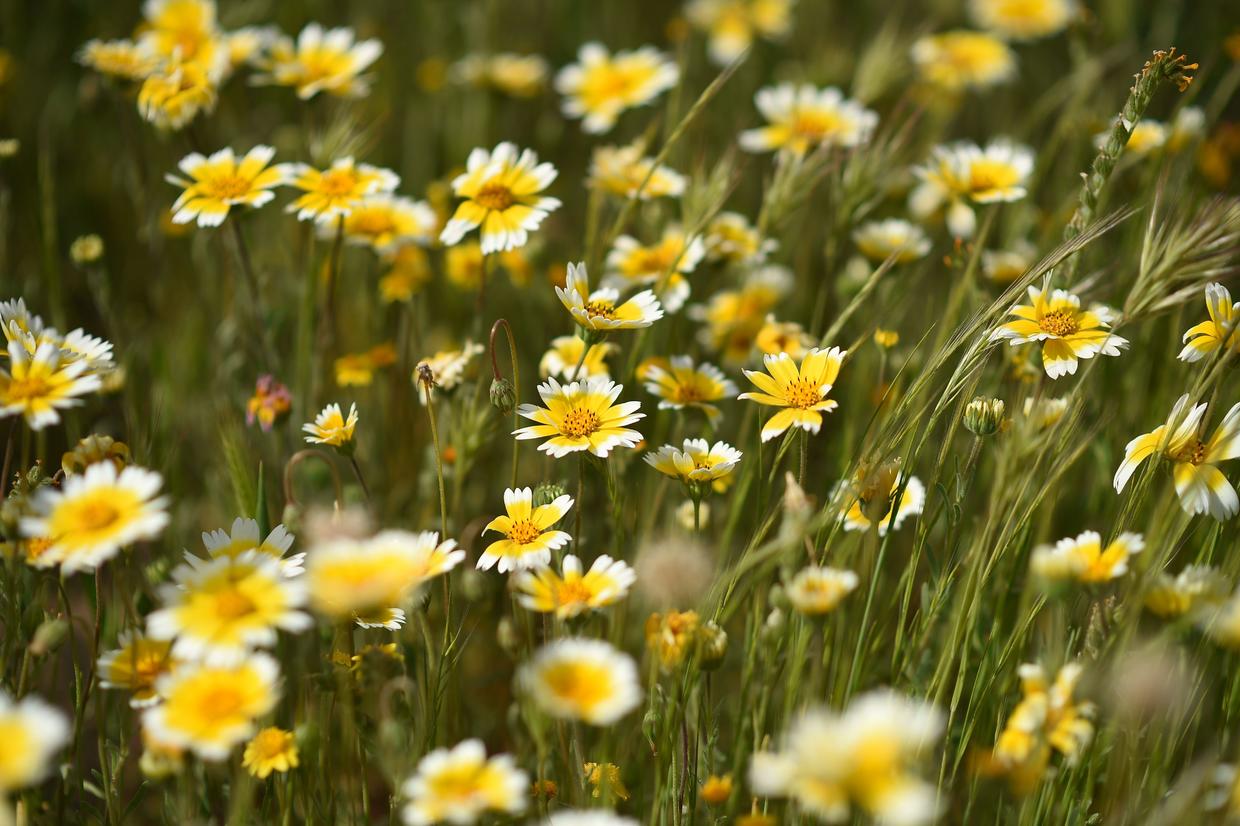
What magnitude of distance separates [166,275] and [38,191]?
1.33 feet

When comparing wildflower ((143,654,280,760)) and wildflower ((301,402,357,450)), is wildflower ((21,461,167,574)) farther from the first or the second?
wildflower ((301,402,357,450))

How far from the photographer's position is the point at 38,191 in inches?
119

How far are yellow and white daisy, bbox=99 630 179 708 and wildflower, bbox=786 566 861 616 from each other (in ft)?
2.64

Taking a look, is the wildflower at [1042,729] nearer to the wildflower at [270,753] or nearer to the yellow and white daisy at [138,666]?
the wildflower at [270,753]

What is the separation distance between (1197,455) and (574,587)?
937 millimetres

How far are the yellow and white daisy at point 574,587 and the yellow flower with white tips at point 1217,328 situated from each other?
2.96 ft

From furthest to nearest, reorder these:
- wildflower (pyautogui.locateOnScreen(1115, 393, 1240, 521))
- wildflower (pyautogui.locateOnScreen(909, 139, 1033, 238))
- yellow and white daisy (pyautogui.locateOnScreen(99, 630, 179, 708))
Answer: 1. wildflower (pyautogui.locateOnScreen(909, 139, 1033, 238))
2. wildflower (pyautogui.locateOnScreen(1115, 393, 1240, 521))
3. yellow and white daisy (pyautogui.locateOnScreen(99, 630, 179, 708))

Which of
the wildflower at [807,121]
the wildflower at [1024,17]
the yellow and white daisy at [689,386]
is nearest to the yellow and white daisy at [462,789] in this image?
the yellow and white daisy at [689,386]

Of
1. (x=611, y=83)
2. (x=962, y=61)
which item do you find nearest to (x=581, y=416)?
(x=611, y=83)

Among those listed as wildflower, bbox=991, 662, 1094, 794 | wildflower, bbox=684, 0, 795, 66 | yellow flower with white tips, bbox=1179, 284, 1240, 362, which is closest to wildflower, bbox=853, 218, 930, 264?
yellow flower with white tips, bbox=1179, 284, 1240, 362

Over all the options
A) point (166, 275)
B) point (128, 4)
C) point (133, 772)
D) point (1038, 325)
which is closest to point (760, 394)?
point (1038, 325)

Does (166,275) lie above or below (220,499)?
above

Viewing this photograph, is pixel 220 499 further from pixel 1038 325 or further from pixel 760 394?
pixel 1038 325

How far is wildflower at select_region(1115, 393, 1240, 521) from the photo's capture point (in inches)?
58.1
